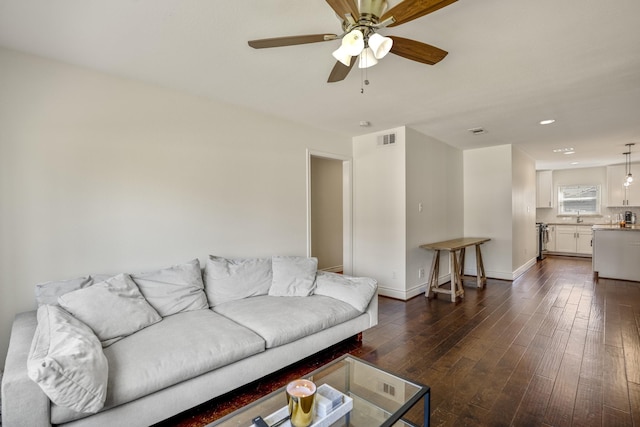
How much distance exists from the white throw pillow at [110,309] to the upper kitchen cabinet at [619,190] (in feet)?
33.1

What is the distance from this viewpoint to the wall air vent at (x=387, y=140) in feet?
14.3

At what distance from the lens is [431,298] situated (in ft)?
14.6

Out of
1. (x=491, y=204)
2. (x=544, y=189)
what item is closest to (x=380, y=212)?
(x=491, y=204)

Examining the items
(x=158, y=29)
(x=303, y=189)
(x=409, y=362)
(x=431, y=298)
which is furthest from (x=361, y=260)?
(x=158, y=29)

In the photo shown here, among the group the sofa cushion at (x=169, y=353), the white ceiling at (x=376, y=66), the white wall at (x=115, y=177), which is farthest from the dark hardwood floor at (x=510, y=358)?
the white ceiling at (x=376, y=66)

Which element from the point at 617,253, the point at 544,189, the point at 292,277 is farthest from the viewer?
the point at 544,189

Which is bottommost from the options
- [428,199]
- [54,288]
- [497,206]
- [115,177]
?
[54,288]

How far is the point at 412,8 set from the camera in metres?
1.43

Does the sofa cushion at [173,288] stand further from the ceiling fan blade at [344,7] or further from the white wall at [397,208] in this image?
the white wall at [397,208]

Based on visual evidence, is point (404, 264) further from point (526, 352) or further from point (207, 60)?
point (207, 60)

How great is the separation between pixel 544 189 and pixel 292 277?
28.8 feet

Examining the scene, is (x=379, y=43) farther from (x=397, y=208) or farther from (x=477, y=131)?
(x=477, y=131)

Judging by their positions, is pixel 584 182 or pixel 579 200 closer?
pixel 584 182

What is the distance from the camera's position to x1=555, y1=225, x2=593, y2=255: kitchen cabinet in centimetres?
802
